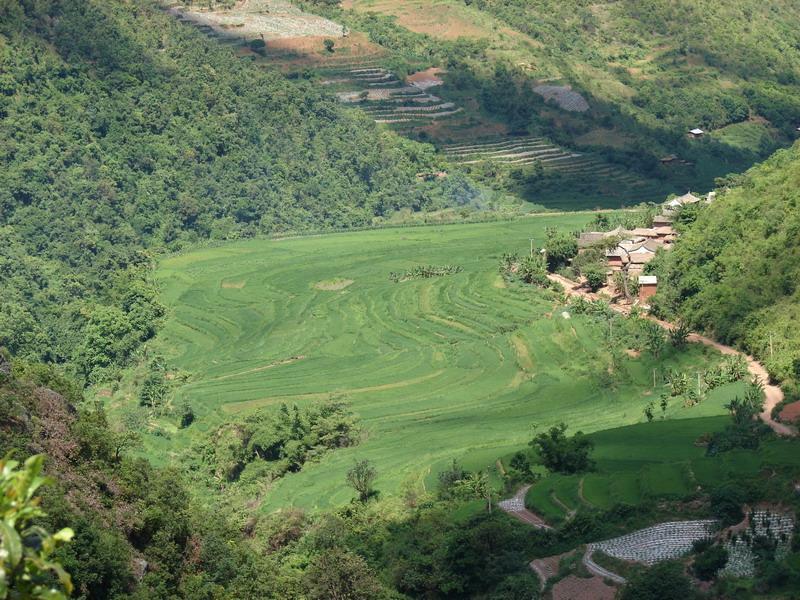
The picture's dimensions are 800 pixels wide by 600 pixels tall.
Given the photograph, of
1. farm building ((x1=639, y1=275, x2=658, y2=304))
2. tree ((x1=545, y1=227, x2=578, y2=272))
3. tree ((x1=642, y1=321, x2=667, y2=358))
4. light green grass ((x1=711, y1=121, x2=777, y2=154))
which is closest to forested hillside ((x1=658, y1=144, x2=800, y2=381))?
farm building ((x1=639, y1=275, x2=658, y2=304))

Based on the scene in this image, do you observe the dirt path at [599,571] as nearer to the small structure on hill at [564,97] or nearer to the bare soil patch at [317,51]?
the small structure on hill at [564,97]

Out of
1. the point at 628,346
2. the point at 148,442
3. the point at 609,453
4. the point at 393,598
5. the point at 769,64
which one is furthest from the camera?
the point at 769,64

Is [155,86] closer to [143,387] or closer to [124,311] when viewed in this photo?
[124,311]

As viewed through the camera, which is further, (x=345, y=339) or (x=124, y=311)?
(x=124, y=311)

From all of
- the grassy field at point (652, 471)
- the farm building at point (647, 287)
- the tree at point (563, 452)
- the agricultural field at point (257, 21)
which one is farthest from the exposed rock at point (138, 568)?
the agricultural field at point (257, 21)

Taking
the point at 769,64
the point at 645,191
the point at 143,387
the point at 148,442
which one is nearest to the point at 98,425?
the point at 148,442
